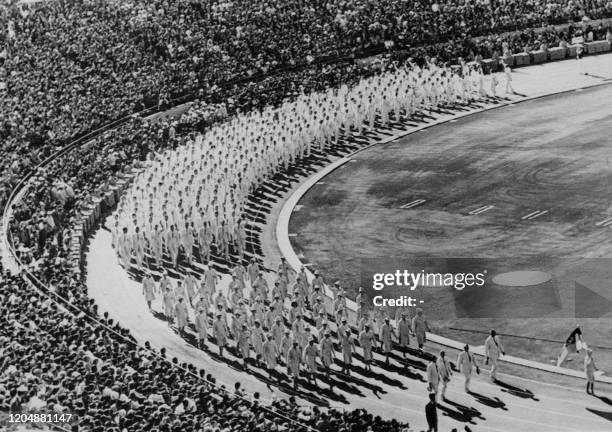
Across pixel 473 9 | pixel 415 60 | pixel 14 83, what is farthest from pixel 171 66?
A: pixel 473 9

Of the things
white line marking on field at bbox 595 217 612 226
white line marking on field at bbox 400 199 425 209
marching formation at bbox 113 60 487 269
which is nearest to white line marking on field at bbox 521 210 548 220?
white line marking on field at bbox 595 217 612 226

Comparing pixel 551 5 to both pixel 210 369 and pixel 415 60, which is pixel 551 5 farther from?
A: pixel 210 369

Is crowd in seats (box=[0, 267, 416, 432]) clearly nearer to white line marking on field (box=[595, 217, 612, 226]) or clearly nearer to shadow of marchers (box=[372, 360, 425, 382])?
shadow of marchers (box=[372, 360, 425, 382])

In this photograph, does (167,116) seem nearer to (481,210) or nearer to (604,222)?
(481,210)

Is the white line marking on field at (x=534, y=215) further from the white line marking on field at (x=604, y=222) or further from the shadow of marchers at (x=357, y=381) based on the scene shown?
the shadow of marchers at (x=357, y=381)

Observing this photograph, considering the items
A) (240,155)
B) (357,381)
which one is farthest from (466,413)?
(240,155)

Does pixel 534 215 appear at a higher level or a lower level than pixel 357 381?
higher
